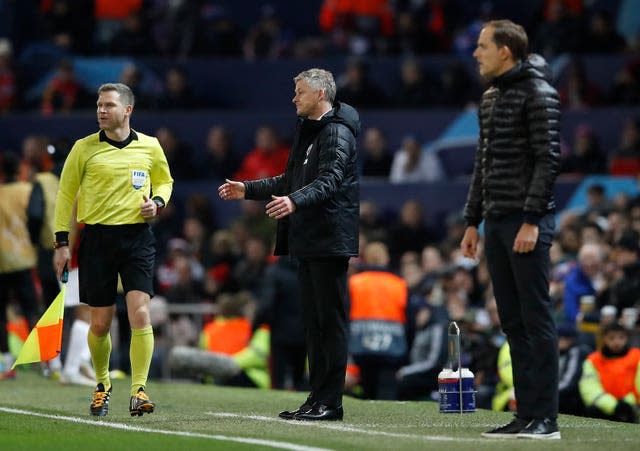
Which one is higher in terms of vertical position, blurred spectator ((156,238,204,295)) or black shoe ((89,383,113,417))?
blurred spectator ((156,238,204,295))

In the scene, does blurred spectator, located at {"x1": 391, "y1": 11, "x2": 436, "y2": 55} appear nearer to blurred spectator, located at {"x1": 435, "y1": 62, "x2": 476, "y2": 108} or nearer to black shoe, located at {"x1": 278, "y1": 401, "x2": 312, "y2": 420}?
blurred spectator, located at {"x1": 435, "y1": 62, "x2": 476, "y2": 108}

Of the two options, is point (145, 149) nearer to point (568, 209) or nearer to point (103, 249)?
point (103, 249)

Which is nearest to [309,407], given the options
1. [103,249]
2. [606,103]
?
[103,249]

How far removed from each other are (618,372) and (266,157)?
8.08 metres

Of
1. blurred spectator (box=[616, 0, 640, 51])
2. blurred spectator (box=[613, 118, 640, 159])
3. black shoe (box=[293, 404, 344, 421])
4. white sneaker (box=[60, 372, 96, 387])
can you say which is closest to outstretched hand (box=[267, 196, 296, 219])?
black shoe (box=[293, 404, 344, 421])

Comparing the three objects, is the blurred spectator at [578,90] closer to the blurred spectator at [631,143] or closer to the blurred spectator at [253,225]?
the blurred spectator at [631,143]

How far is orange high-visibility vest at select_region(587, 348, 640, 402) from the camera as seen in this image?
40.2ft

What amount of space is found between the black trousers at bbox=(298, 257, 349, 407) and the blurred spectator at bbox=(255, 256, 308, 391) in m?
5.77

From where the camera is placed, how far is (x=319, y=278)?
9117 mm

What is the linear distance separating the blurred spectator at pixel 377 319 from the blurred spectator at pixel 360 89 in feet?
20.2

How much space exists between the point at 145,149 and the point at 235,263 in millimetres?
8942

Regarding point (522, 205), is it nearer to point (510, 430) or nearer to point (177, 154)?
point (510, 430)

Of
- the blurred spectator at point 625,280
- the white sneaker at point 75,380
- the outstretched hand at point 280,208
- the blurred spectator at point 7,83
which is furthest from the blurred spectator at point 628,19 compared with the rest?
the outstretched hand at point 280,208

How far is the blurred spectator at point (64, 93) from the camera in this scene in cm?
2067
